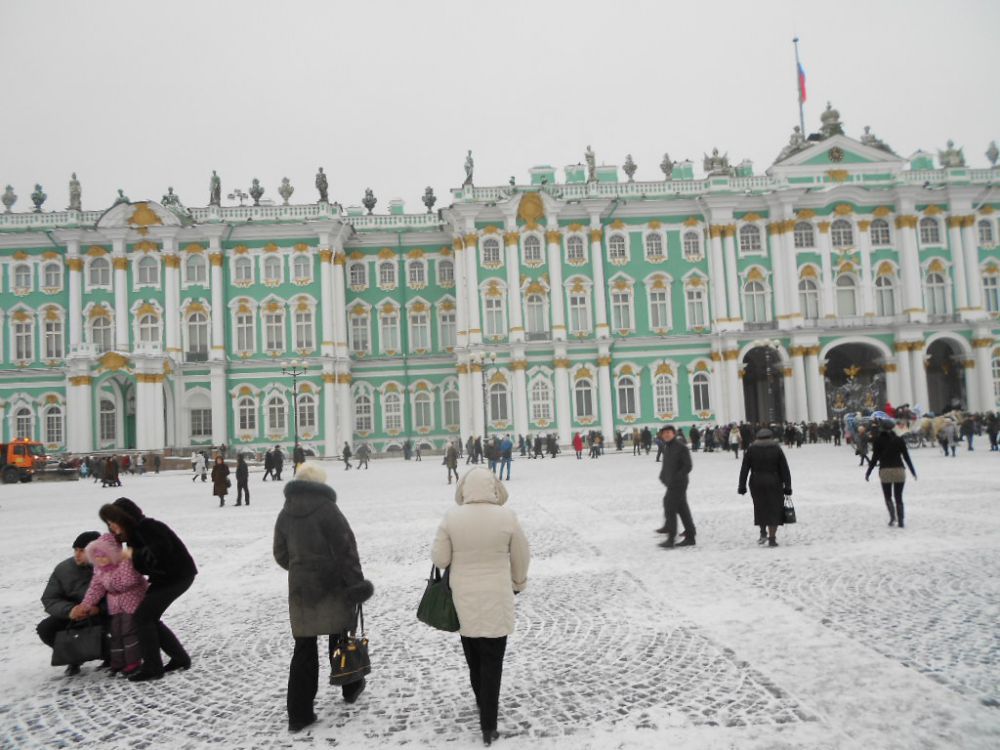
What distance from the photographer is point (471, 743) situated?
462cm

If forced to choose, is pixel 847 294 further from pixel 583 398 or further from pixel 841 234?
pixel 583 398

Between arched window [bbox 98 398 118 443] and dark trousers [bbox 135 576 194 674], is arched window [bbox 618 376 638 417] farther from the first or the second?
dark trousers [bbox 135 576 194 674]

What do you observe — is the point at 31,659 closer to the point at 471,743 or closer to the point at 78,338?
the point at 471,743

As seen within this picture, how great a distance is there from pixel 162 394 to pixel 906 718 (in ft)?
140

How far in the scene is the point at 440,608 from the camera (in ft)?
14.8

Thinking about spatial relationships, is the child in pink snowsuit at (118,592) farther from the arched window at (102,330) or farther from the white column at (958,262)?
the white column at (958,262)

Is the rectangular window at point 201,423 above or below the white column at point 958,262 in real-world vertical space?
below

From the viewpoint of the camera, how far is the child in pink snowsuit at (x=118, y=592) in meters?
5.86

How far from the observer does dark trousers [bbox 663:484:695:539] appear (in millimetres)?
10547

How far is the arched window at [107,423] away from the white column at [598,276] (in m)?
27.4

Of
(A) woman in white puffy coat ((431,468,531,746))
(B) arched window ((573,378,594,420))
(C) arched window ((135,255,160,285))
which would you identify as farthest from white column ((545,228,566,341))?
(A) woman in white puffy coat ((431,468,531,746))

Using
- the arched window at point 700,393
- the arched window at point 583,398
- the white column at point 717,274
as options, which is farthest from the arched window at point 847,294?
the arched window at point 583,398

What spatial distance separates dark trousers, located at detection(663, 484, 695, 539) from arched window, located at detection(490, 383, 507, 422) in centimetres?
3355

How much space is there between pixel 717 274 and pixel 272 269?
25744mm
